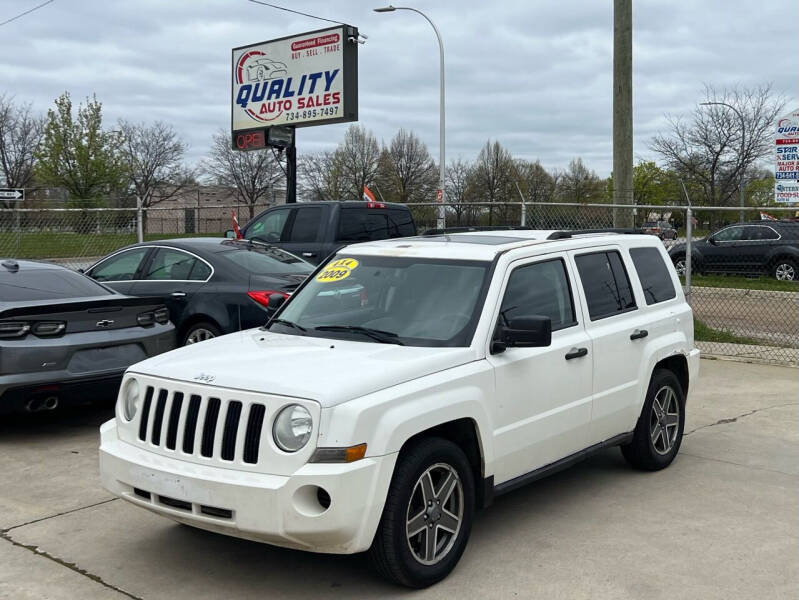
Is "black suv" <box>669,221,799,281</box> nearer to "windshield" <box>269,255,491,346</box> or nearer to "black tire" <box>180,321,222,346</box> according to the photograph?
"black tire" <box>180,321,222,346</box>

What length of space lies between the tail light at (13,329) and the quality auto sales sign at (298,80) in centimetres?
1296

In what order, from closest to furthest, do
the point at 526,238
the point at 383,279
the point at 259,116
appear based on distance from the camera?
the point at 383,279 → the point at 526,238 → the point at 259,116

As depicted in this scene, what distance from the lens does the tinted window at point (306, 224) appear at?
1259cm

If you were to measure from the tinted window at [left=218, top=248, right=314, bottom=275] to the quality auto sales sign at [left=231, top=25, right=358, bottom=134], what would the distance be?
9.74 m

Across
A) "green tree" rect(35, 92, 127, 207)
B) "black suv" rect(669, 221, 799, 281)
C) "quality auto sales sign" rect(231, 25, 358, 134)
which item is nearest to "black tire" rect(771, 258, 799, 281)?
"black suv" rect(669, 221, 799, 281)

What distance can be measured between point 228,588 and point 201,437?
2.63 ft

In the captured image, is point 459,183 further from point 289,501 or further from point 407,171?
point 289,501

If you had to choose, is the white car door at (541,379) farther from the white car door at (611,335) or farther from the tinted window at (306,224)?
the tinted window at (306,224)

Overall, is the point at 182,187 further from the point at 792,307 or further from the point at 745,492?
the point at 745,492

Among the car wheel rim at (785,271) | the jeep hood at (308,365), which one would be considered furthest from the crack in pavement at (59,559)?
the car wheel rim at (785,271)

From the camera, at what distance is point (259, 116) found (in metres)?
20.2

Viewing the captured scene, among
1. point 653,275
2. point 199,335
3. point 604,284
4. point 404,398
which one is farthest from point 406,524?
point 199,335

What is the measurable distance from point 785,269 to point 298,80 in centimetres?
1127

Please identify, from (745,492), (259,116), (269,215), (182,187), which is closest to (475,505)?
(745,492)
